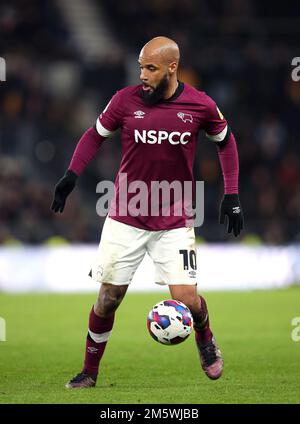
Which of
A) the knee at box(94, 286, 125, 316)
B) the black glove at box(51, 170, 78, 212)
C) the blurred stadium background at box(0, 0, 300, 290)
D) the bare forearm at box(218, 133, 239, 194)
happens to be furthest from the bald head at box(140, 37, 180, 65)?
the blurred stadium background at box(0, 0, 300, 290)

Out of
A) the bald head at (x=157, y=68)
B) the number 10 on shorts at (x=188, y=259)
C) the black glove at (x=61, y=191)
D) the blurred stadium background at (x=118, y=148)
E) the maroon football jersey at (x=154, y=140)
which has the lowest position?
the blurred stadium background at (x=118, y=148)

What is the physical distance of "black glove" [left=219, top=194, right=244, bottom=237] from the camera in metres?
7.86

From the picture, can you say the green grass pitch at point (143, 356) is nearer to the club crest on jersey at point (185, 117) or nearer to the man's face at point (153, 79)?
the club crest on jersey at point (185, 117)

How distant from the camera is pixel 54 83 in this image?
20266 mm

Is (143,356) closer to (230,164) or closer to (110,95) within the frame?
(230,164)

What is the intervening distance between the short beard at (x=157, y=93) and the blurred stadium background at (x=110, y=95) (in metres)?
9.86

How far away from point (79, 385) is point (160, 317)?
32.3 inches

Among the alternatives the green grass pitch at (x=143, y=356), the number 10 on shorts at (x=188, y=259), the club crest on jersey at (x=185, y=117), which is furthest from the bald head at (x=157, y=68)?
the green grass pitch at (x=143, y=356)

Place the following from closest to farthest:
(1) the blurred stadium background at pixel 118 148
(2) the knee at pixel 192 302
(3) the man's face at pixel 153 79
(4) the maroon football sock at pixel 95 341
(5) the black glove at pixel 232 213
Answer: (3) the man's face at pixel 153 79 → (2) the knee at pixel 192 302 → (4) the maroon football sock at pixel 95 341 → (5) the black glove at pixel 232 213 → (1) the blurred stadium background at pixel 118 148

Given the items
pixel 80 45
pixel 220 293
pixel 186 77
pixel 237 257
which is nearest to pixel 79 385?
pixel 220 293

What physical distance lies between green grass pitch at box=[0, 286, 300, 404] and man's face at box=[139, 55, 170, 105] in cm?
211

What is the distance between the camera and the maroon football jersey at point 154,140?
7.53m

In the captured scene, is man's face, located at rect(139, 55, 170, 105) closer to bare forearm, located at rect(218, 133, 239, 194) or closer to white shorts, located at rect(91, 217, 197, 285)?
bare forearm, located at rect(218, 133, 239, 194)

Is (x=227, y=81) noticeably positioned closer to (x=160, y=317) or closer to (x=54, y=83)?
(x=54, y=83)
